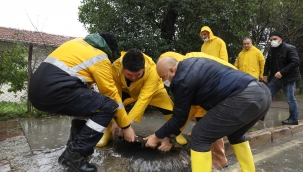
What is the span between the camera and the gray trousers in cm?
197

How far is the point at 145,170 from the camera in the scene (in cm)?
252

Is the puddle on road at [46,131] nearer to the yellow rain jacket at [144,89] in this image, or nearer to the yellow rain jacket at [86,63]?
the yellow rain jacket at [144,89]

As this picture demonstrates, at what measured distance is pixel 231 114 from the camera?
1985 mm

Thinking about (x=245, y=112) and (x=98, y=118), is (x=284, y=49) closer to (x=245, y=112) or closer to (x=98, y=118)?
(x=245, y=112)

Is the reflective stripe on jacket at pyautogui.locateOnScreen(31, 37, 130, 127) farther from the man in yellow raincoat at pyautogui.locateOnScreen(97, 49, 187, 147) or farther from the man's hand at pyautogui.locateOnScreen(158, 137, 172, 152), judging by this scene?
the man's hand at pyautogui.locateOnScreen(158, 137, 172, 152)

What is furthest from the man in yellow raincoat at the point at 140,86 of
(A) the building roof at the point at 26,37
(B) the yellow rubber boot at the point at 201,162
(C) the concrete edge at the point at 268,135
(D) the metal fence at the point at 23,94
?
(A) the building roof at the point at 26,37

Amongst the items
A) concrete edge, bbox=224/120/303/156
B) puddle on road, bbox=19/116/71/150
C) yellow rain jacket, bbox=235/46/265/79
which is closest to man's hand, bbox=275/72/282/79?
yellow rain jacket, bbox=235/46/265/79

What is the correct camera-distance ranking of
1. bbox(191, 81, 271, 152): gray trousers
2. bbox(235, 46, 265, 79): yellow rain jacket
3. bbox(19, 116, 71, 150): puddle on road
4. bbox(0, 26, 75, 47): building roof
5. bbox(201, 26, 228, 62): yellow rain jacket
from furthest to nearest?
bbox(0, 26, 75, 47): building roof → bbox(235, 46, 265, 79): yellow rain jacket → bbox(201, 26, 228, 62): yellow rain jacket → bbox(19, 116, 71, 150): puddle on road → bbox(191, 81, 271, 152): gray trousers

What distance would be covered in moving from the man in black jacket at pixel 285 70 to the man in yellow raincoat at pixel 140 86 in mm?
2562

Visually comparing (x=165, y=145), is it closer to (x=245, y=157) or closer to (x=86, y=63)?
(x=245, y=157)

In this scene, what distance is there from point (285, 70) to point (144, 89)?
2982 mm

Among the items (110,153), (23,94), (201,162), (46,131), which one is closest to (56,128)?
(46,131)

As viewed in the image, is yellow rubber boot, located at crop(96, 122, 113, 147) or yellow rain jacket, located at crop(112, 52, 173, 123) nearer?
yellow rain jacket, located at crop(112, 52, 173, 123)

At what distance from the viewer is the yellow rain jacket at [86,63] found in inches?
91.6
